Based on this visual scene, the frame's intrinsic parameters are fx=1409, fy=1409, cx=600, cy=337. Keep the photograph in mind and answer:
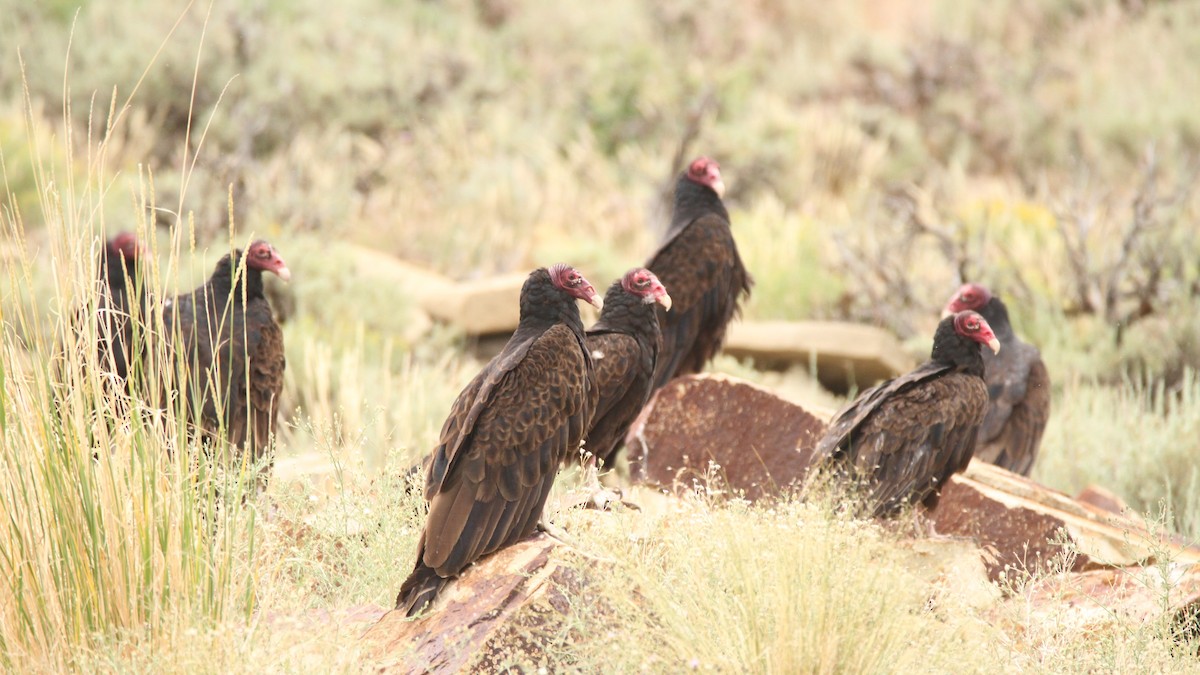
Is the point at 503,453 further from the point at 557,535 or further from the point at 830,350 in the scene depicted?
the point at 830,350

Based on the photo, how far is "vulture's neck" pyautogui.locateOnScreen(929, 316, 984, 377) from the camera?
18.6 ft

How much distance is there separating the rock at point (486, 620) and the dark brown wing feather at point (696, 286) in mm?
2766

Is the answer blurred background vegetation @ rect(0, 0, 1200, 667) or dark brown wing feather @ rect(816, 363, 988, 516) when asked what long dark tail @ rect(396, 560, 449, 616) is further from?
dark brown wing feather @ rect(816, 363, 988, 516)

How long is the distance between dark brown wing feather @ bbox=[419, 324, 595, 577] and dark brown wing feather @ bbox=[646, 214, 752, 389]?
2.36 metres

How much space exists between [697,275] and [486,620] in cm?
327

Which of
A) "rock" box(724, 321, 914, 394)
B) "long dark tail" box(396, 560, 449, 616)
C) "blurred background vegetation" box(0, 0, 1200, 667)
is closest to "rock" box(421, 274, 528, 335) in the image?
"blurred background vegetation" box(0, 0, 1200, 667)

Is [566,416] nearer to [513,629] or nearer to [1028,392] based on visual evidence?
[513,629]

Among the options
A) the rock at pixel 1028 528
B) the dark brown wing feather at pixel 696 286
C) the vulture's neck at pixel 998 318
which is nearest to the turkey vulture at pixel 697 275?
the dark brown wing feather at pixel 696 286

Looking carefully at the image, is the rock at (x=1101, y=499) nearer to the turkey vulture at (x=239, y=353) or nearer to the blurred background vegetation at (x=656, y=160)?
the blurred background vegetation at (x=656, y=160)

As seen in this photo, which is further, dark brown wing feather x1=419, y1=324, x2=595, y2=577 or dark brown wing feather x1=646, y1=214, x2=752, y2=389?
dark brown wing feather x1=646, y1=214, x2=752, y2=389

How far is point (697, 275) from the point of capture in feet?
22.3

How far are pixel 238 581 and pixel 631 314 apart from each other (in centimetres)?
204

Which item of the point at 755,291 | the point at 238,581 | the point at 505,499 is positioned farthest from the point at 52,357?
the point at 755,291

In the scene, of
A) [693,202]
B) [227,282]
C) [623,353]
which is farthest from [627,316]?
[693,202]
